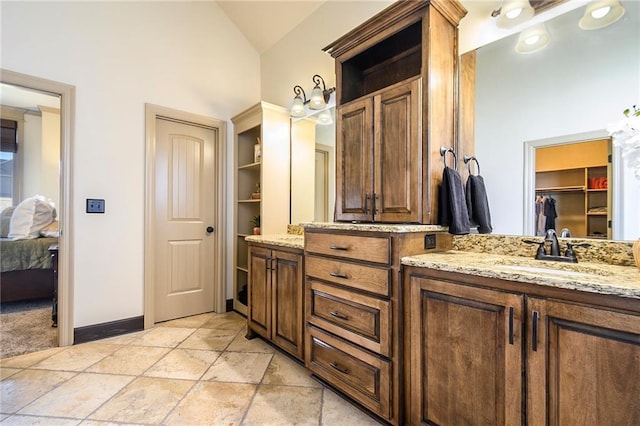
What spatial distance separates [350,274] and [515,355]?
2.63ft

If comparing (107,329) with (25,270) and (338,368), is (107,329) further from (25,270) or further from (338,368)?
(338,368)

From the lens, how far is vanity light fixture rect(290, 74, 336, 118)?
265 centimetres

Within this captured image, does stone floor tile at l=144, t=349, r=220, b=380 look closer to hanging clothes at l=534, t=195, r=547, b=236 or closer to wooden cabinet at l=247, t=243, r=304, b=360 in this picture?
wooden cabinet at l=247, t=243, r=304, b=360

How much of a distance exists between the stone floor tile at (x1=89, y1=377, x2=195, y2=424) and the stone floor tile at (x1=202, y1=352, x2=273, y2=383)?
0.60ft

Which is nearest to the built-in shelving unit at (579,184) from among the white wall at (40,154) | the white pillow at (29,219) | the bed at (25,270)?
the bed at (25,270)

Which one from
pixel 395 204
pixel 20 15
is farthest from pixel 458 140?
pixel 20 15

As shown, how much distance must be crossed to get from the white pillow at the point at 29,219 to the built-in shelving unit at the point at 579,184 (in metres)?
5.20

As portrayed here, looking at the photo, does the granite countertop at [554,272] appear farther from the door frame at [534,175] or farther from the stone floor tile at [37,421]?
the stone floor tile at [37,421]

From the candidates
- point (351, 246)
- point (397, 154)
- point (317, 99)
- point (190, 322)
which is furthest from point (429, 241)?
point (190, 322)

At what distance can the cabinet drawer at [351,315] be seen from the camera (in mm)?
1473

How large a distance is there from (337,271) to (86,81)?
2.69 meters

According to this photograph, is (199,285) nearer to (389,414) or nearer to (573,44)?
(389,414)

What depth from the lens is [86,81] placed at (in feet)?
8.25

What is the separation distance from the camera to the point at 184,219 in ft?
10.3
